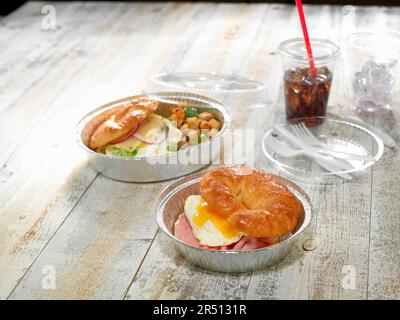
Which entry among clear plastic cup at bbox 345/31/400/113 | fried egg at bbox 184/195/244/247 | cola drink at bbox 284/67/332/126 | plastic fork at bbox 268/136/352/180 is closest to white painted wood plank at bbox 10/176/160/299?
fried egg at bbox 184/195/244/247

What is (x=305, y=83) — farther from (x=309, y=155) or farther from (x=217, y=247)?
(x=217, y=247)

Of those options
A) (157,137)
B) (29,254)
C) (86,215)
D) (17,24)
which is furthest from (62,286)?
(17,24)

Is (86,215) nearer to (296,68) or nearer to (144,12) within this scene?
(296,68)

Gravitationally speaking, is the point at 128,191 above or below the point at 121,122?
below

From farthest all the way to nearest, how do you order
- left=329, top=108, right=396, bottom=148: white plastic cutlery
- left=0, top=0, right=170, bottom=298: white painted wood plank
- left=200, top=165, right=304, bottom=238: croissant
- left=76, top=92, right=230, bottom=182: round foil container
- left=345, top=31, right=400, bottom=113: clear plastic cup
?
1. left=345, top=31, right=400, bottom=113: clear plastic cup
2. left=329, top=108, right=396, bottom=148: white plastic cutlery
3. left=76, top=92, right=230, bottom=182: round foil container
4. left=0, top=0, right=170, bottom=298: white painted wood plank
5. left=200, top=165, right=304, bottom=238: croissant

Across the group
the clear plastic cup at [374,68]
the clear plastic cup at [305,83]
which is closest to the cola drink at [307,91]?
the clear plastic cup at [305,83]

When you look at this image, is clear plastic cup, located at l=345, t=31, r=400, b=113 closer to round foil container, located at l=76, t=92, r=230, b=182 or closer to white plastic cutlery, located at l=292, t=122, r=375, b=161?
white plastic cutlery, located at l=292, t=122, r=375, b=161

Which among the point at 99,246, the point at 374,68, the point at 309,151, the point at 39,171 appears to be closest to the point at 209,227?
the point at 99,246
